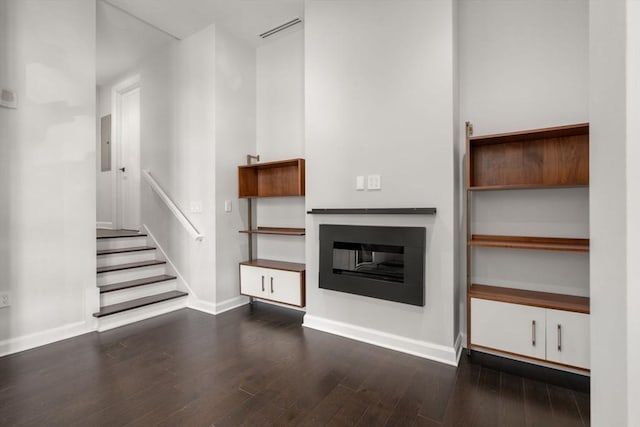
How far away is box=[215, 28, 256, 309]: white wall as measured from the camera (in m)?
3.46

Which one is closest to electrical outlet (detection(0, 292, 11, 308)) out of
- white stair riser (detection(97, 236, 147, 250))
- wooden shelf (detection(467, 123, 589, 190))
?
white stair riser (detection(97, 236, 147, 250))

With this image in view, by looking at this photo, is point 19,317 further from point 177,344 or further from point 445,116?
point 445,116

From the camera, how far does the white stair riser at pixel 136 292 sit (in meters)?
3.16

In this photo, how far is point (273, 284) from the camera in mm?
3285

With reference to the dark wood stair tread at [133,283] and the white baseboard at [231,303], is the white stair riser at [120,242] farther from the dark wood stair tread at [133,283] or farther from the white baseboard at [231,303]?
the white baseboard at [231,303]

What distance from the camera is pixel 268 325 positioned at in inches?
120


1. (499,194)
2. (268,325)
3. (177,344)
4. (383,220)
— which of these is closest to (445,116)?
(499,194)

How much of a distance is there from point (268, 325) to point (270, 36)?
3215mm

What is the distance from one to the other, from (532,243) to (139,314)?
3641mm

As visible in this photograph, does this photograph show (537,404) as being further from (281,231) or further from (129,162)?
(129,162)

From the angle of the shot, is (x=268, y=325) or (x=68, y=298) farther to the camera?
(x=268, y=325)

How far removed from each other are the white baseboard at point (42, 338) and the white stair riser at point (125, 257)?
89 centimetres

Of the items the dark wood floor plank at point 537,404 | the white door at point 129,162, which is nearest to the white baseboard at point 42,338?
the white door at point 129,162
